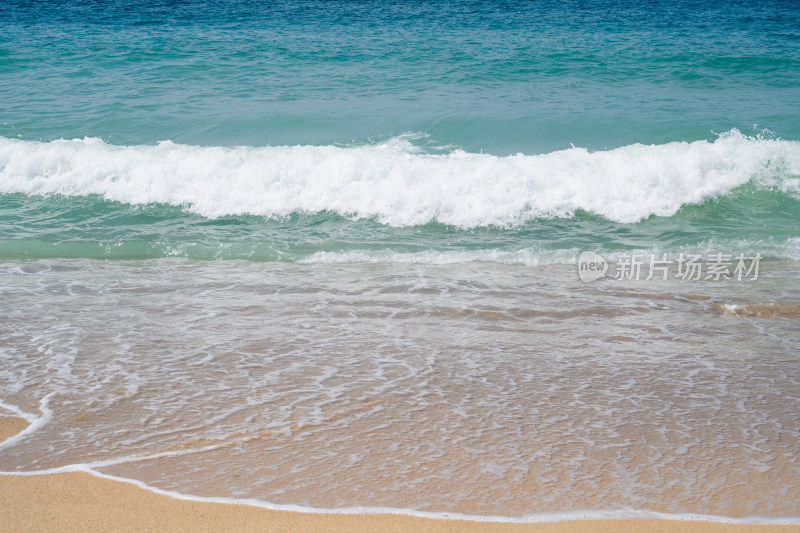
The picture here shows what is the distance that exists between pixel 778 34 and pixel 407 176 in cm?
1329

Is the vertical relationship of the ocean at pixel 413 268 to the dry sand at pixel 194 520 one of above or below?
above

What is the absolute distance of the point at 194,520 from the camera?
266 cm

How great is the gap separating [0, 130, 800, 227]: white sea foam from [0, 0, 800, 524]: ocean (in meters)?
0.05

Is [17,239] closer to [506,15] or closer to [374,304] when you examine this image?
[374,304]

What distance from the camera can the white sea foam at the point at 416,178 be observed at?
28.9ft

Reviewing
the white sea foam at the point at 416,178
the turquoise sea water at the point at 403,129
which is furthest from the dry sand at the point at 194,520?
the white sea foam at the point at 416,178

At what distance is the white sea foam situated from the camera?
881 cm

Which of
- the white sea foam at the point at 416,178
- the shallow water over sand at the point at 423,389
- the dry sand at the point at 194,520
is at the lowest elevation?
the dry sand at the point at 194,520

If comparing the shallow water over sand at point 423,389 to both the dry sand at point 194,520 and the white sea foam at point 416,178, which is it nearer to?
the dry sand at point 194,520

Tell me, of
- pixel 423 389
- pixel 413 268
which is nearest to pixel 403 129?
pixel 413 268

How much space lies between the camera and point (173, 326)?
4.89 metres

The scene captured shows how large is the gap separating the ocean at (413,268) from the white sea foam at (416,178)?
51 millimetres

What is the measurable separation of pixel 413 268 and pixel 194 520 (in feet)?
14.0

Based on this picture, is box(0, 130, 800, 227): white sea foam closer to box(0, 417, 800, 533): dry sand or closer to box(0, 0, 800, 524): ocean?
box(0, 0, 800, 524): ocean
